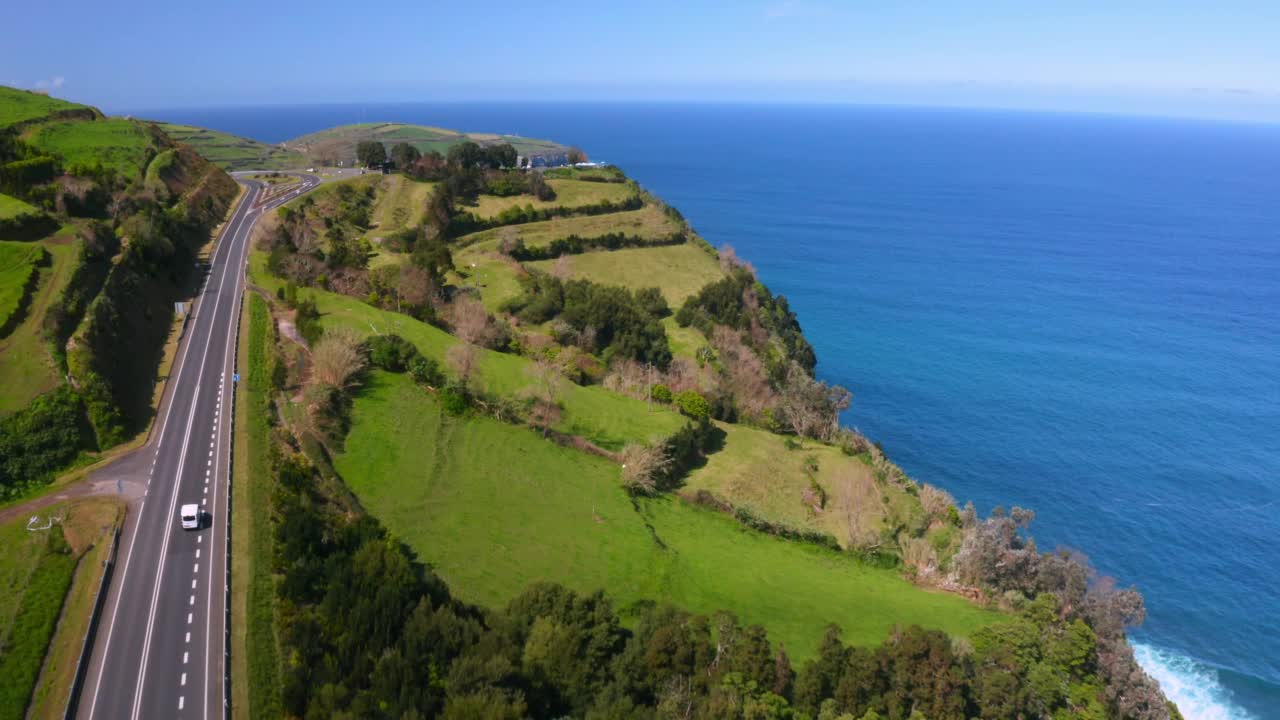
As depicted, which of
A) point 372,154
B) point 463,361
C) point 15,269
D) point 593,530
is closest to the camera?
point 593,530

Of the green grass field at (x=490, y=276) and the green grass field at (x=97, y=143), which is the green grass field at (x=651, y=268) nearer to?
the green grass field at (x=490, y=276)

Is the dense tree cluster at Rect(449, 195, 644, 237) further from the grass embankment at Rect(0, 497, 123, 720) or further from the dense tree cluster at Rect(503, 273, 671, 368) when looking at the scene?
the grass embankment at Rect(0, 497, 123, 720)

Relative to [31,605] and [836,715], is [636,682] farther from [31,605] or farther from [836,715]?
[31,605]

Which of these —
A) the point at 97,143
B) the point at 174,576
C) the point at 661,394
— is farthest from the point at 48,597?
the point at 97,143

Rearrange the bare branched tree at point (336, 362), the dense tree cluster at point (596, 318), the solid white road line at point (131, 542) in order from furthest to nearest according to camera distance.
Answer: the dense tree cluster at point (596, 318) < the bare branched tree at point (336, 362) < the solid white road line at point (131, 542)

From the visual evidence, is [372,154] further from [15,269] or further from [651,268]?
[15,269]

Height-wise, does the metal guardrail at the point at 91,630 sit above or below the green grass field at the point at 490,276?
below

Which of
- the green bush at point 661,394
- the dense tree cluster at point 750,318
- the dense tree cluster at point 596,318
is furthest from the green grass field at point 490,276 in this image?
the green bush at point 661,394
